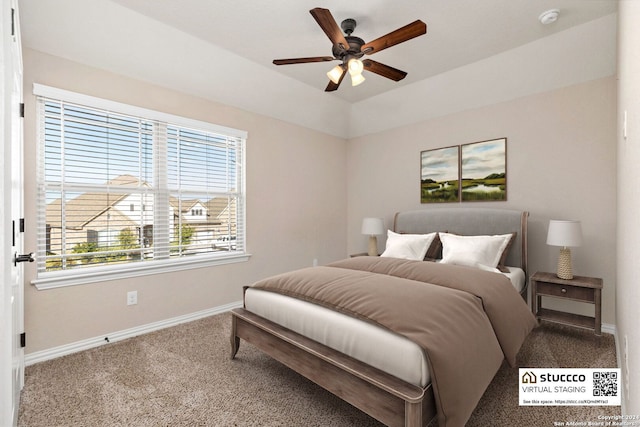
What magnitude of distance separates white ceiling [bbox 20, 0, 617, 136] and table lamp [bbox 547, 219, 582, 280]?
1.79 metres

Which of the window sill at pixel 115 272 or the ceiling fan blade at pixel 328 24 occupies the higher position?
the ceiling fan blade at pixel 328 24

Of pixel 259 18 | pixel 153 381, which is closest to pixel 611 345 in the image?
pixel 153 381

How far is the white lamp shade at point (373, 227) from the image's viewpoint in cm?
420

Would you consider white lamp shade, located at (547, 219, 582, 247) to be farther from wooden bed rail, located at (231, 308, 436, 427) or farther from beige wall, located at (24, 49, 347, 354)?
beige wall, located at (24, 49, 347, 354)

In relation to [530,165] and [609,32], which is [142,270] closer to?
[530,165]

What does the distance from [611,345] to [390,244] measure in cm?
206

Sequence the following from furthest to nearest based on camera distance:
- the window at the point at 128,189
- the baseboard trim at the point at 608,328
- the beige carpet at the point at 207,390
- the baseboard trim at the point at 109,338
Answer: the baseboard trim at the point at 608,328 < the window at the point at 128,189 < the baseboard trim at the point at 109,338 < the beige carpet at the point at 207,390

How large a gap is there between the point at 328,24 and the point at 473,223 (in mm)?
2630

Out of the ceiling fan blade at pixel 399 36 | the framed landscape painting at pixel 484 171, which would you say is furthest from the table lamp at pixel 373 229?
the ceiling fan blade at pixel 399 36

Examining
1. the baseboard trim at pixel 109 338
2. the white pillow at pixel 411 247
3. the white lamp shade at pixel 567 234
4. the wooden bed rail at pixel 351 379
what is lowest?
the baseboard trim at pixel 109 338

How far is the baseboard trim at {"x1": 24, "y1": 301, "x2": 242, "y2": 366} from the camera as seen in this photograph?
7.76 feet

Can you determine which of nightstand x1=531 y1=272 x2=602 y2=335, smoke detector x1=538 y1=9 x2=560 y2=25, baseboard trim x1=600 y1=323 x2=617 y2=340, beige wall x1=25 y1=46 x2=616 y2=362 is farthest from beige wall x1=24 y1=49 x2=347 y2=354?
baseboard trim x1=600 y1=323 x2=617 y2=340

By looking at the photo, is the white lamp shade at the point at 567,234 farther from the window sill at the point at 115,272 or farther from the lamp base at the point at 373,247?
the window sill at the point at 115,272

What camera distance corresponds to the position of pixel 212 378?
212cm
